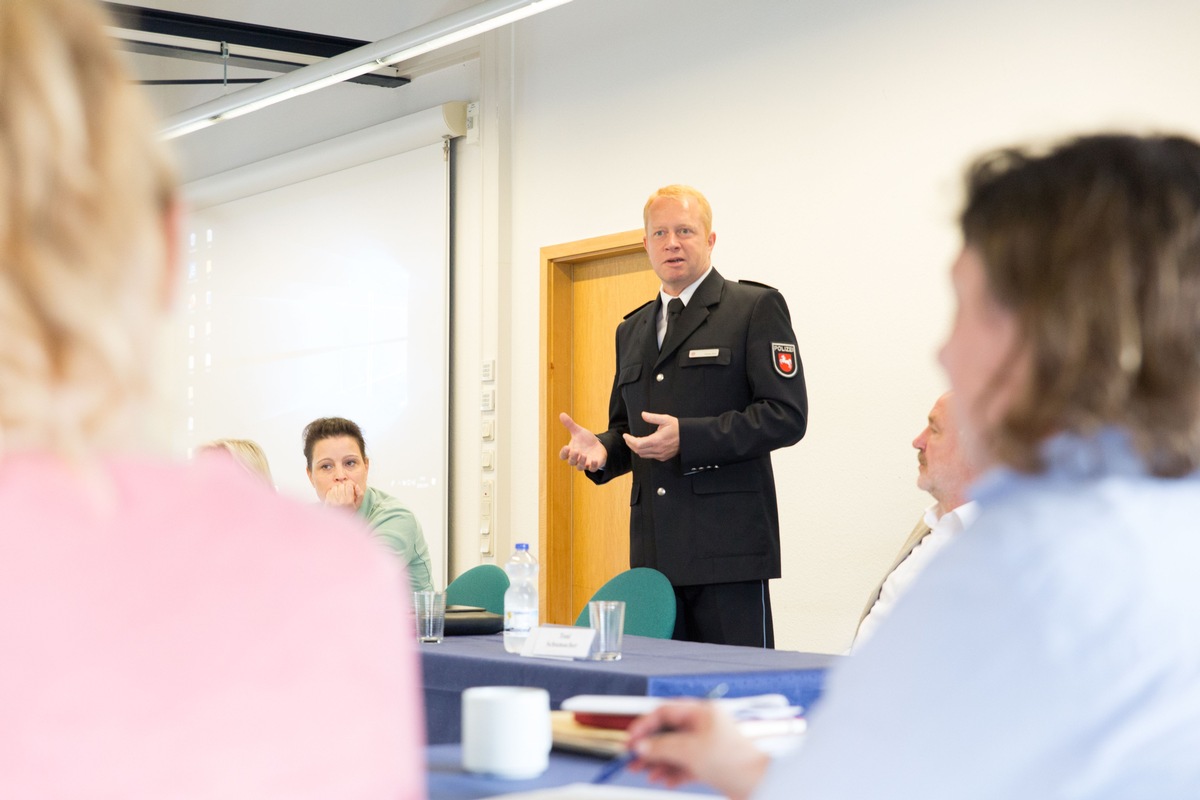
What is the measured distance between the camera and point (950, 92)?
473 cm

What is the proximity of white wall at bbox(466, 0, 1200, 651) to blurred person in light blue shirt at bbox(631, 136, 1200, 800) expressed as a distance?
345 cm

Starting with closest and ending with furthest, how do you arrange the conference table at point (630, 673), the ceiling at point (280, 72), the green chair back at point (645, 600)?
the conference table at point (630, 673)
the green chair back at point (645, 600)
the ceiling at point (280, 72)

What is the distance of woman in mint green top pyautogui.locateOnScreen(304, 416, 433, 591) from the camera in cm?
394

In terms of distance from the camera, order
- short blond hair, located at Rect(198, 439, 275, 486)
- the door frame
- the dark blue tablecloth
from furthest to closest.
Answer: the door frame, short blond hair, located at Rect(198, 439, 275, 486), the dark blue tablecloth

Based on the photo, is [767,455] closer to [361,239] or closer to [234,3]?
[361,239]

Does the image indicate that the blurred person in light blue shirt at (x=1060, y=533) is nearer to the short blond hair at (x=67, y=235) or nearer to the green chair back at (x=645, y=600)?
the short blond hair at (x=67, y=235)

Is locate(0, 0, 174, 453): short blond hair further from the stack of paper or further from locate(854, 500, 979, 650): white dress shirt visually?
locate(854, 500, 979, 650): white dress shirt

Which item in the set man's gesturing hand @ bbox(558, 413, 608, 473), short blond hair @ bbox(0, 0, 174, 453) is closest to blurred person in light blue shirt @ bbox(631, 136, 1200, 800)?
short blond hair @ bbox(0, 0, 174, 453)

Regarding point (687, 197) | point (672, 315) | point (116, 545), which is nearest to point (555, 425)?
point (672, 315)

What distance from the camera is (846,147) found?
508cm


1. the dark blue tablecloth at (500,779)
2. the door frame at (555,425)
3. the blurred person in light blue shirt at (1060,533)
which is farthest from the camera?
the door frame at (555,425)

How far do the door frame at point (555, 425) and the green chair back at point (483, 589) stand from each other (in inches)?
78.8

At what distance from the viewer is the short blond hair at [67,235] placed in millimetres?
586

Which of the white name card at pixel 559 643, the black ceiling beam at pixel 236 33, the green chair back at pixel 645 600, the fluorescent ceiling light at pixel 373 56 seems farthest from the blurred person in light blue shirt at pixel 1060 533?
the black ceiling beam at pixel 236 33
